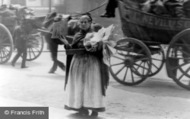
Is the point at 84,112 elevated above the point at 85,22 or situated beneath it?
situated beneath

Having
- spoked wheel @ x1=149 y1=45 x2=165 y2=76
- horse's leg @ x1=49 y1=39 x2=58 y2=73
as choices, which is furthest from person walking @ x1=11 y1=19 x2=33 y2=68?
spoked wheel @ x1=149 y1=45 x2=165 y2=76

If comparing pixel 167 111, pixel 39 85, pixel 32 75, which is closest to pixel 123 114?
pixel 167 111

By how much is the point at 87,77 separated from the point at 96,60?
0.83 ft

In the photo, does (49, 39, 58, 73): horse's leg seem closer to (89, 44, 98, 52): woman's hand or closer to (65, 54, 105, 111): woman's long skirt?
(65, 54, 105, 111): woman's long skirt

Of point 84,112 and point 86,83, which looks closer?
point 86,83

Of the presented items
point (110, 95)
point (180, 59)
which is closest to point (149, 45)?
point (180, 59)

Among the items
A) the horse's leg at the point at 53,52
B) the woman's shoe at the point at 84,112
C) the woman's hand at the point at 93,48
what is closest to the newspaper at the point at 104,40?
the woman's hand at the point at 93,48

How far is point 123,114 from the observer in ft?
17.1

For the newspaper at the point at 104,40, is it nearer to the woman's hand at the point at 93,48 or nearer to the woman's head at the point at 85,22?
the woman's hand at the point at 93,48

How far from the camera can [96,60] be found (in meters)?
4.75

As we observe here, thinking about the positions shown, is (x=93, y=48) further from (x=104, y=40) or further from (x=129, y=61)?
(x=129, y=61)

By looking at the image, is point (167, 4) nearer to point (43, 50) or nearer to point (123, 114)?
point (123, 114)

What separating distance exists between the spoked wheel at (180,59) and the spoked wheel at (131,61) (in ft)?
1.26

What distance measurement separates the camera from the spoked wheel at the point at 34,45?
296 inches
